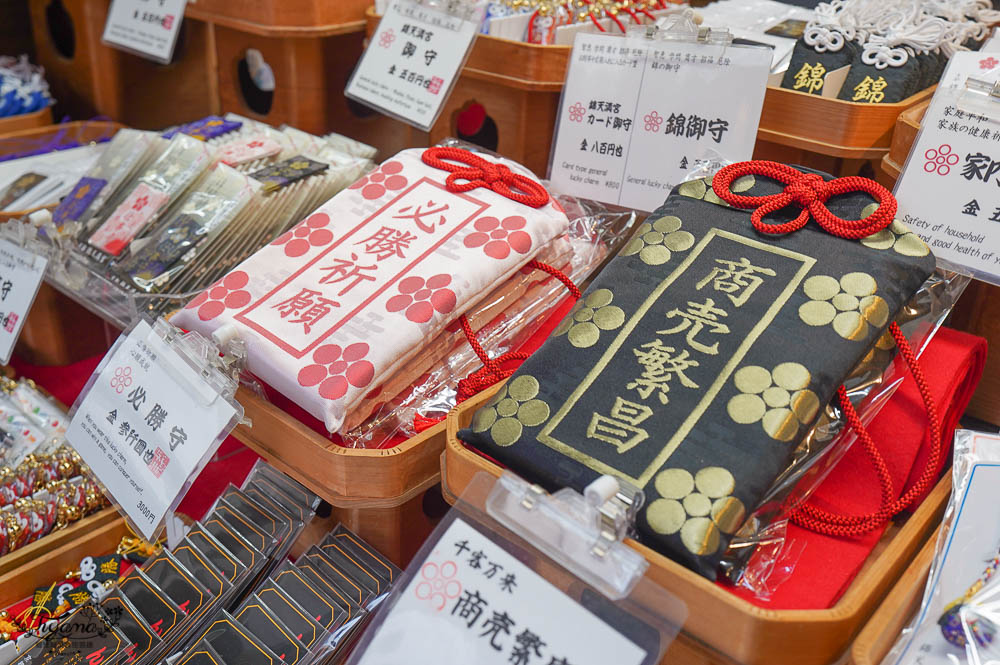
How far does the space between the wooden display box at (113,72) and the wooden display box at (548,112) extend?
65cm

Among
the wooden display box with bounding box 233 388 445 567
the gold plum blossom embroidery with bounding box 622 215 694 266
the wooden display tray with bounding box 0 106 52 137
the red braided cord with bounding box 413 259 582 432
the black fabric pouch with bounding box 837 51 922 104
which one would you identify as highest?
the black fabric pouch with bounding box 837 51 922 104

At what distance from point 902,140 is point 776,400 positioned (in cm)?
42

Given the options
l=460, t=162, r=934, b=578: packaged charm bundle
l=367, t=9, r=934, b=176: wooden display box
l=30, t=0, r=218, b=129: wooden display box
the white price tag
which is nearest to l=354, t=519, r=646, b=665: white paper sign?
l=460, t=162, r=934, b=578: packaged charm bundle

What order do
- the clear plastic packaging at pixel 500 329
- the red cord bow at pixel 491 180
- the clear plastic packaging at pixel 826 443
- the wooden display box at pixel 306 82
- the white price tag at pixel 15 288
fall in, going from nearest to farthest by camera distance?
the clear plastic packaging at pixel 826 443 < the clear plastic packaging at pixel 500 329 < the red cord bow at pixel 491 180 < the white price tag at pixel 15 288 < the wooden display box at pixel 306 82

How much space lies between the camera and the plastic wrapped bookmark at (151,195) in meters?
1.37

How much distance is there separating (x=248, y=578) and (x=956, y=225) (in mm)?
904

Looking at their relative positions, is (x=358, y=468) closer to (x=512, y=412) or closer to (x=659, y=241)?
(x=512, y=412)

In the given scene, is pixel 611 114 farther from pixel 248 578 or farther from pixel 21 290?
pixel 21 290

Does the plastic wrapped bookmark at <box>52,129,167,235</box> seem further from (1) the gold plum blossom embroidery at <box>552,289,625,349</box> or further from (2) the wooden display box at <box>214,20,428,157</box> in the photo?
(1) the gold plum blossom embroidery at <box>552,289,625,349</box>

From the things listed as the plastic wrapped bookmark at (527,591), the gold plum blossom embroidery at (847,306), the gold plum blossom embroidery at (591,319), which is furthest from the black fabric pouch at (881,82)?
the plastic wrapped bookmark at (527,591)

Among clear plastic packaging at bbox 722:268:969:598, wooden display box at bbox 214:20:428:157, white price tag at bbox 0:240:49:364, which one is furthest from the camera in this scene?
wooden display box at bbox 214:20:428:157

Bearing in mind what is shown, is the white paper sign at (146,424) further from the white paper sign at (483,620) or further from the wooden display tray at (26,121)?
the wooden display tray at (26,121)

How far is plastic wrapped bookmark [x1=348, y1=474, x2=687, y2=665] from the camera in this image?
0.67 meters

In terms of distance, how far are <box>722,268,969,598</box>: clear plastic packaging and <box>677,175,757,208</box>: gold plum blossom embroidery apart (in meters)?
0.22
